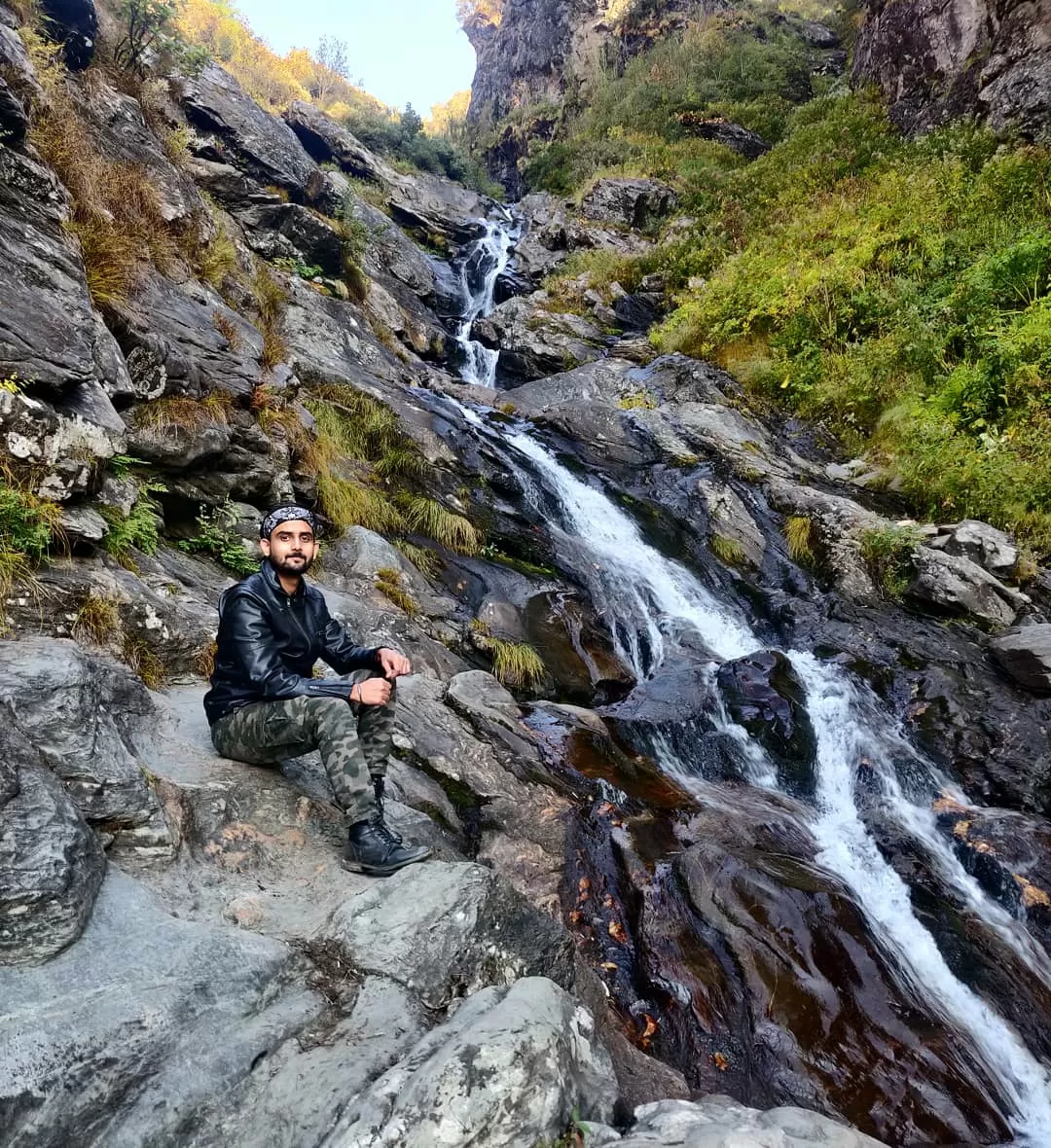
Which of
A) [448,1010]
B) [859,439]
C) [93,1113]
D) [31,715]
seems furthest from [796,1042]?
[859,439]

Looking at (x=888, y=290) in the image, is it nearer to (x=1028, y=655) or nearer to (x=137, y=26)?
(x=1028, y=655)

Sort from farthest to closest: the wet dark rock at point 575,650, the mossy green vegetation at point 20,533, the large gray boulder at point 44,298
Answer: the wet dark rock at point 575,650, the large gray boulder at point 44,298, the mossy green vegetation at point 20,533

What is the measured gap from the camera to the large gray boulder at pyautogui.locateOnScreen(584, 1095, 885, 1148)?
197 centimetres

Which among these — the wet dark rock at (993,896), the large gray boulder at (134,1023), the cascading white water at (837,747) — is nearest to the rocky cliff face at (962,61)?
the cascading white water at (837,747)

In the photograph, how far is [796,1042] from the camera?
3672 millimetres

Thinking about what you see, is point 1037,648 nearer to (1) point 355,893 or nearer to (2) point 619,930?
(2) point 619,930

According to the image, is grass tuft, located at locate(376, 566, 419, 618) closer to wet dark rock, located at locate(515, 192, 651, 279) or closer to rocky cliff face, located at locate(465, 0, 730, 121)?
wet dark rock, located at locate(515, 192, 651, 279)

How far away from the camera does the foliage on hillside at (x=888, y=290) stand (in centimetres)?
919

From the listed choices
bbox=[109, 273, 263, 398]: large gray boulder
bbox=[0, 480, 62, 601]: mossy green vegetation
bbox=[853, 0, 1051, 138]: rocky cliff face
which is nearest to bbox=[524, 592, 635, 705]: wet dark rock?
bbox=[109, 273, 263, 398]: large gray boulder

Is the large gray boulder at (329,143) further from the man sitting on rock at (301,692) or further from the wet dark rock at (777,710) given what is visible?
the man sitting on rock at (301,692)

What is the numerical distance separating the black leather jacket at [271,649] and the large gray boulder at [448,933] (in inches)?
40.4

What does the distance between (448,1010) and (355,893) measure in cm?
68

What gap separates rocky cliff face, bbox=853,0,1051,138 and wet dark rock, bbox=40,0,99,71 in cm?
1830

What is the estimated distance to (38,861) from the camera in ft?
7.18
